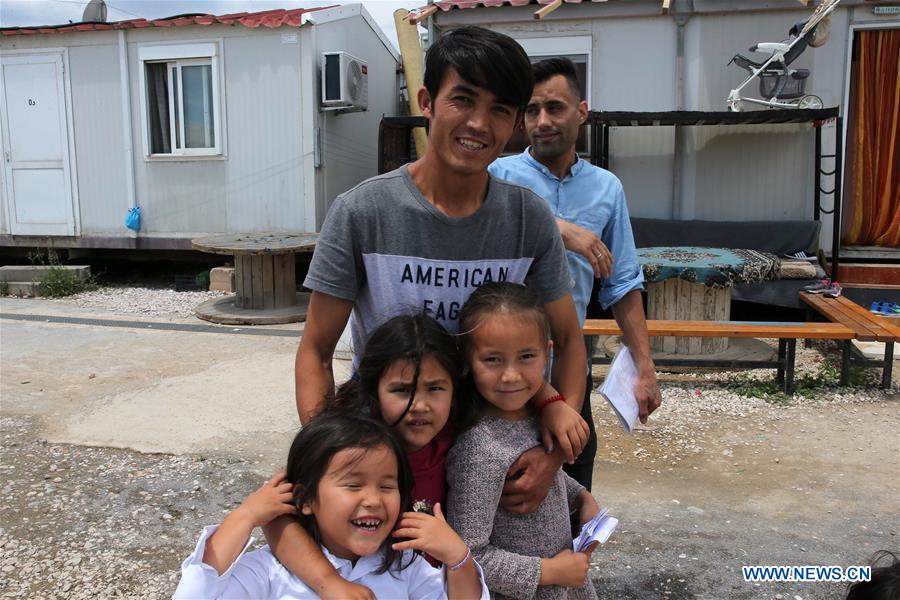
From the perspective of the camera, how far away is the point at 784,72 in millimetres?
8016

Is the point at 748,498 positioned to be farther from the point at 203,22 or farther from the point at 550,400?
the point at 203,22

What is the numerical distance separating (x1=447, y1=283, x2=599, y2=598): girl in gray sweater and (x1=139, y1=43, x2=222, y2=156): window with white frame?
941 centimetres

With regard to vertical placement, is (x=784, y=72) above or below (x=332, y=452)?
above

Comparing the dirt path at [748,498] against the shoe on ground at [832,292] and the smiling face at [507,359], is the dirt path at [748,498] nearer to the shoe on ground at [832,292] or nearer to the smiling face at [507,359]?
the smiling face at [507,359]

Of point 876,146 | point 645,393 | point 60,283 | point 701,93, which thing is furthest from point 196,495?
point 876,146

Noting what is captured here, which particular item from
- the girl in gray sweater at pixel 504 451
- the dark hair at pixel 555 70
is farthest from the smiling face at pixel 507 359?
the dark hair at pixel 555 70

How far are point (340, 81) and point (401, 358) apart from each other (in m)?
8.66

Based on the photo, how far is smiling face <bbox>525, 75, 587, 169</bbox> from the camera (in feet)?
8.66

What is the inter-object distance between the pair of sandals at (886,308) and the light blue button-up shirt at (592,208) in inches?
243

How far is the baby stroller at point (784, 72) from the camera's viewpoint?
7863 mm

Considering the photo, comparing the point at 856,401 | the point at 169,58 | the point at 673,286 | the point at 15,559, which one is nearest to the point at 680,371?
the point at 673,286

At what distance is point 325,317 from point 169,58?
384 inches

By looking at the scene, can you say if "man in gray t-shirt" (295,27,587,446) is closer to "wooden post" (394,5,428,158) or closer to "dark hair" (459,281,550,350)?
"dark hair" (459,281,550,350)

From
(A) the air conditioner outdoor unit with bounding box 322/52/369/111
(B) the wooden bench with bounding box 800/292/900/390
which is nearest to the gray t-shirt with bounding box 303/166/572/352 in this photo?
(B) the wooden bench with bounding box 800/292/900/390
